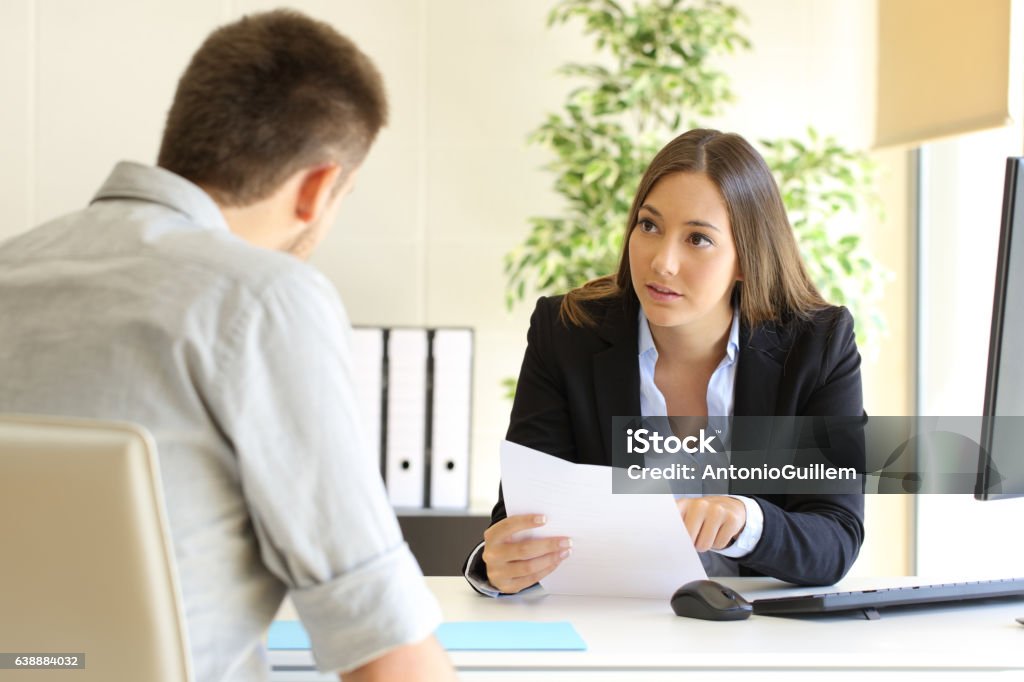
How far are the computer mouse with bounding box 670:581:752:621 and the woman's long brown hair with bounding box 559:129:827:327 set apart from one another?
2.08 feet

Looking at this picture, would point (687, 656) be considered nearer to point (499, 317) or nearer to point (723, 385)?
point (723, 385)

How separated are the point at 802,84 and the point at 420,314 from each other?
134 centimetres

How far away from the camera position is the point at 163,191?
3.08 feet

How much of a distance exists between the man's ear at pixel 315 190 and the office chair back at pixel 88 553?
0.33 meters

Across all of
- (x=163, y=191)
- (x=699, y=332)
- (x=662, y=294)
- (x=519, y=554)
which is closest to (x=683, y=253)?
(x=662, y=294)

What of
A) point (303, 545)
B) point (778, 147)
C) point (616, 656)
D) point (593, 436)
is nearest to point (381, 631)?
point (303, 545)

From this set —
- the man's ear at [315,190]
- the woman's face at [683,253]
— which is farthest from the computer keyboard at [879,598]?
the man's ear at [315,190]

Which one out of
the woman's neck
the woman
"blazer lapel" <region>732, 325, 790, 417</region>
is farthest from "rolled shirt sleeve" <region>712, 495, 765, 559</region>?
the woman's neck

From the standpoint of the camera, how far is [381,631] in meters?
0.85

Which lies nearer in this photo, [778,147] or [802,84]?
[778,147]

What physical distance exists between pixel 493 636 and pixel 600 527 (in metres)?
0.20

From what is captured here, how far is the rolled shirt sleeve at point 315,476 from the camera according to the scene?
2.66 feet

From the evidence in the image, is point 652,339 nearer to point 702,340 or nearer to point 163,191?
point 702,340

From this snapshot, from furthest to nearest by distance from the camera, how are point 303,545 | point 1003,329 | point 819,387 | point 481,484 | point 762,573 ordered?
point 481,484, point 819,387, point 762,573, point 1003,329, point 303,545
